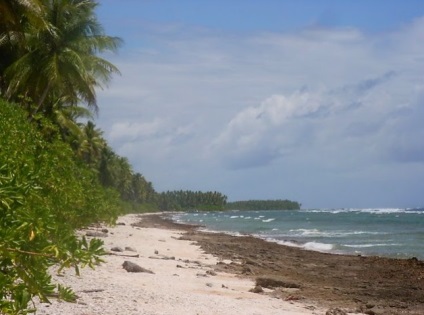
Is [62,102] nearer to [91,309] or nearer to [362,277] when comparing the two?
[362,277]

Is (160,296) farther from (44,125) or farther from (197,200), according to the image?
(197,200)

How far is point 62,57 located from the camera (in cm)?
2233

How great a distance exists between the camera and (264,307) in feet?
32.6

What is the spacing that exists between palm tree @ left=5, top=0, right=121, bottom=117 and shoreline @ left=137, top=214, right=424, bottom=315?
825 centimetres

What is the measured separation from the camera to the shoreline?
41.2ft

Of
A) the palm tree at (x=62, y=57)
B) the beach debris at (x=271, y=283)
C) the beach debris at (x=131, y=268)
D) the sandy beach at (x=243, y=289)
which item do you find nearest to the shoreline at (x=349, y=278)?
the sandy beach at (x=243, y=289)

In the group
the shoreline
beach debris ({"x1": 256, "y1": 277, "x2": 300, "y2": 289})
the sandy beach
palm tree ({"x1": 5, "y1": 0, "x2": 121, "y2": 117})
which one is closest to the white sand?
the sandy beach

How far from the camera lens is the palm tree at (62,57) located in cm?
2214

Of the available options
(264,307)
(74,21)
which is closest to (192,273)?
(264,307)

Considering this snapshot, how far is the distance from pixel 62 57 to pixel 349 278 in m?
12.5

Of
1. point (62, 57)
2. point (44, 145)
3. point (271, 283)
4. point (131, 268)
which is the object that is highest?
point (62, 57)

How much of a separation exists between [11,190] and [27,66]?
19569 mm

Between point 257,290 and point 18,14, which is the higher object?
point 18,14

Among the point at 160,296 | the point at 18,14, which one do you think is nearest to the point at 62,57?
the point at 18,14
